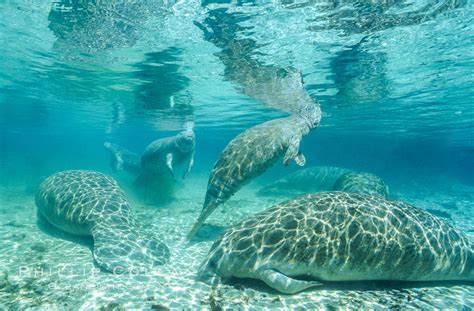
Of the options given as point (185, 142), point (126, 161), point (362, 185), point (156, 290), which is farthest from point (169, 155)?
point (156, 290)

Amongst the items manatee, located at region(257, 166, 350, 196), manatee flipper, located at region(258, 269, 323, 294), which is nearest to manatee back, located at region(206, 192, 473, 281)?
manatee flipper, located at region(258, 269, 323, 294)

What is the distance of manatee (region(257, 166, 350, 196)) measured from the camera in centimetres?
2081

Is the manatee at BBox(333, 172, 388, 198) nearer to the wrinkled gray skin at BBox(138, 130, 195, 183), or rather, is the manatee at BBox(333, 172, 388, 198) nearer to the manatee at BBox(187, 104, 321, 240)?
the manatee at BBox(187, 104, 321, 240)

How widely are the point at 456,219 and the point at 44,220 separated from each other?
19839 mm

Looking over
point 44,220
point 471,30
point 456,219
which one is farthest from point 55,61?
point 456,219

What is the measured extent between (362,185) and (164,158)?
10.7m

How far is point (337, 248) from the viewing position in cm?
601

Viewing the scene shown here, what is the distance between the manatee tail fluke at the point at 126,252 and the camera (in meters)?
7.00

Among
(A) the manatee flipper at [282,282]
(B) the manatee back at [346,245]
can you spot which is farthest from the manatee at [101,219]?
(A) the manatee flipper at [282,282]

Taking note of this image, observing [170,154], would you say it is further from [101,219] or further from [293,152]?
[293,152]

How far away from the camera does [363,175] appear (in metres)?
14.6

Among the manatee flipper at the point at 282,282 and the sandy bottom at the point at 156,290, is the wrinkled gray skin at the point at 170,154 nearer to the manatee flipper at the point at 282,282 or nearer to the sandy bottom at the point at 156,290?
the sandy bottom at the point at 156,290

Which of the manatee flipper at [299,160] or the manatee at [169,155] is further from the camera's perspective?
the manatee at [169,155]

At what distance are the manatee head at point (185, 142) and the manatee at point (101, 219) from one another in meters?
4.38
